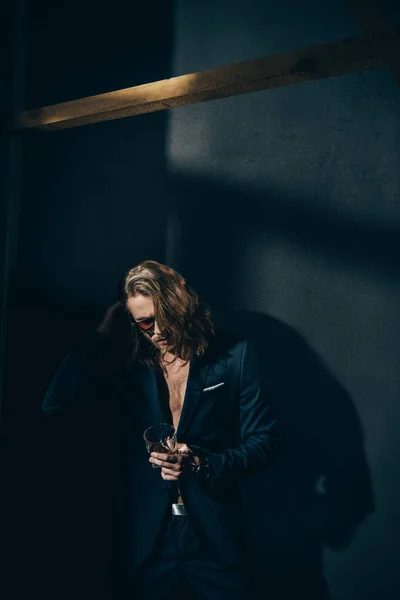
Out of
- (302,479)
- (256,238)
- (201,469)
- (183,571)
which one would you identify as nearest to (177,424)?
(201,469)

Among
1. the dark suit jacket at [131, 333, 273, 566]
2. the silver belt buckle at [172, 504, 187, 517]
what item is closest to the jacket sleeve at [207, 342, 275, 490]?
the dark suit jacket at [131, 333, 273, 566]

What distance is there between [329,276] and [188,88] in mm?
1140

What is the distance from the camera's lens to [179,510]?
2361 millimetres

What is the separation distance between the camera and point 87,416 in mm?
3104

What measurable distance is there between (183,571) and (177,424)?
62 centimetres

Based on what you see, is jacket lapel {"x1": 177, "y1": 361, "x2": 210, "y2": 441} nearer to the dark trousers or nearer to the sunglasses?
the sunglasses

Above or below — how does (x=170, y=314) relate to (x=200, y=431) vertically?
above

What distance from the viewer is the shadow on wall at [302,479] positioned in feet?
8.94

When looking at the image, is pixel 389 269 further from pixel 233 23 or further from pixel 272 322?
pixel 233 23

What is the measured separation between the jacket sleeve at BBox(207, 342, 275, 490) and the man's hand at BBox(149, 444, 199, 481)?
115mm

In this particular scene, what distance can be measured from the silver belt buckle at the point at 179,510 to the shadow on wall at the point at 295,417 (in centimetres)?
59

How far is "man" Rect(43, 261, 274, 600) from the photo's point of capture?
231 cm

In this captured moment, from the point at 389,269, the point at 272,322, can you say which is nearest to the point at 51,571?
the point at 272,322

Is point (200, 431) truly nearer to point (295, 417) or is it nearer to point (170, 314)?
point (170, 314)
